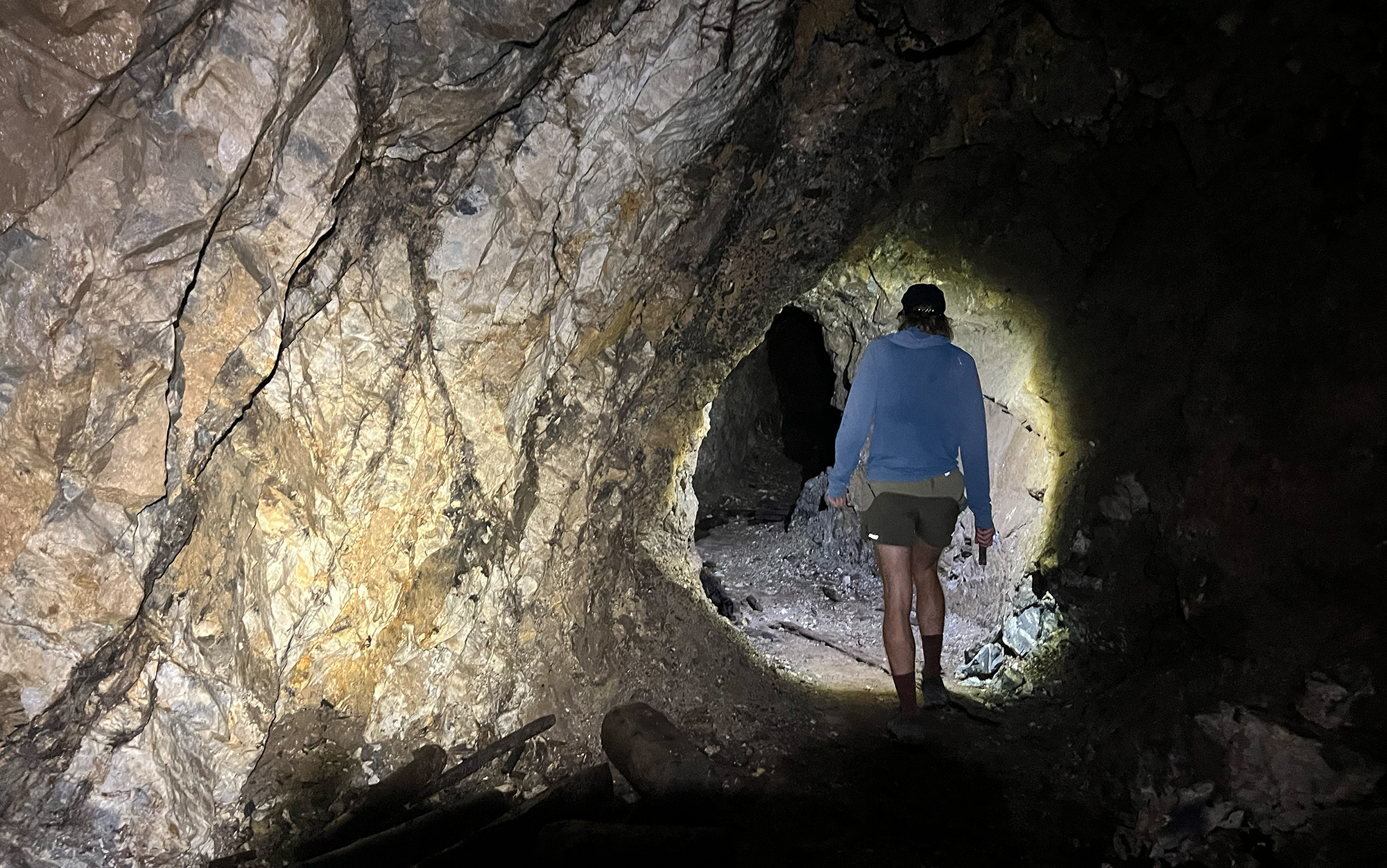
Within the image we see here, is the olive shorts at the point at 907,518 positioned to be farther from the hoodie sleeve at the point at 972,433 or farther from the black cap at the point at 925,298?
the black cap at the point at 925,298

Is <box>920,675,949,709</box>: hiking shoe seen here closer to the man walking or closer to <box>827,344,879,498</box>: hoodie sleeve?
the man walking

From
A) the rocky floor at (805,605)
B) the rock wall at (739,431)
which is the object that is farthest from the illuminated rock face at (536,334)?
the rock wall at (739,431)

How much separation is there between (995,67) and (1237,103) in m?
1.10

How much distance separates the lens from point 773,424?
1084 cm

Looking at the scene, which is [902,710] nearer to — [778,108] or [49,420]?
[778,108]

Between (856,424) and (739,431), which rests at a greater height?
(739,431)

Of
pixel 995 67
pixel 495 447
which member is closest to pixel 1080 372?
pixel 995 67

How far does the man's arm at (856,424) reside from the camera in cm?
335

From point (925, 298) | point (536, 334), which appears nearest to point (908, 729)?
point (925, 298)

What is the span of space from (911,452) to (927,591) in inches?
26.2

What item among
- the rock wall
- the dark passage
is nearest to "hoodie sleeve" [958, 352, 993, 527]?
the rock wall

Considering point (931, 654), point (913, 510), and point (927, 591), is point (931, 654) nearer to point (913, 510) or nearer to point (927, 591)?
point (927, 591)

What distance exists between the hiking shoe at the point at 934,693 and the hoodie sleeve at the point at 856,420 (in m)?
0.99

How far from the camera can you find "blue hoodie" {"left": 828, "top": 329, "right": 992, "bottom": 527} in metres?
3.26
